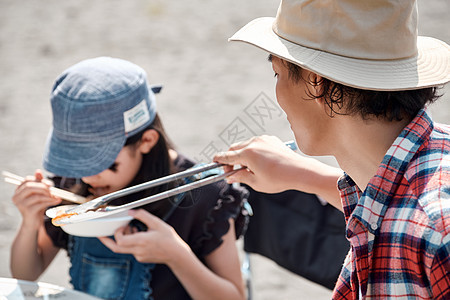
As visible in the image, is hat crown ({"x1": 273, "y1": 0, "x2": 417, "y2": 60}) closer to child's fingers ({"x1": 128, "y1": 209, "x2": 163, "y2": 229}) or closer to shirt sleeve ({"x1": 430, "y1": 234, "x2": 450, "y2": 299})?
shirt sleeve ({"x1": 430, "y1": 234, "x2": 450, "y2": 299})

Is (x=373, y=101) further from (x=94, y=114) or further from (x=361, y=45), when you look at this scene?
(x=94, y=114)

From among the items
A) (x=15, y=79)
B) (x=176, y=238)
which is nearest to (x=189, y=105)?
(x=15, y=79)

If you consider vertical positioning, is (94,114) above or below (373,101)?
below

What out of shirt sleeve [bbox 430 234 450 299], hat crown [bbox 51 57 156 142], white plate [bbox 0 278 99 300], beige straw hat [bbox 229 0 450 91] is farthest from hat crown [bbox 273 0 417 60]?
white plate [bbox 0 278 99 300]

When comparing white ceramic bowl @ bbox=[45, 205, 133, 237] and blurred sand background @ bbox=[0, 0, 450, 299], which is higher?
white ceramic bowl @ bbox=[45, 205, 133, 237]

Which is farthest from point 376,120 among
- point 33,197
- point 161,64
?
point 161,64

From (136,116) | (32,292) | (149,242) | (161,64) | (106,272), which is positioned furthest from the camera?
(161,64)

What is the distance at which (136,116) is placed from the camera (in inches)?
72.2

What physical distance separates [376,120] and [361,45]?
0.16m

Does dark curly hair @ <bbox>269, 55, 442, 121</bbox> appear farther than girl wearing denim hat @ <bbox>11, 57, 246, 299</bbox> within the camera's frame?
No

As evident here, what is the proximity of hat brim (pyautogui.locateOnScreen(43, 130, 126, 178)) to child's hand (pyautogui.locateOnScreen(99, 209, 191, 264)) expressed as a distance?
7.5 inches

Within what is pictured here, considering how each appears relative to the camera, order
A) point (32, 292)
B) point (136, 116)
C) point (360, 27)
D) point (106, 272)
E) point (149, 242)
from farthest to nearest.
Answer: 1. point (106, 272)
2. point (136, 116)
3. point (149, 242)
4. point (32, 292)
5. point (360, 27)

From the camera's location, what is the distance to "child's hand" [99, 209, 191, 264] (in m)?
1.73

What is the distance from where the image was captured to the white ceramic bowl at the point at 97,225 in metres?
1.63
